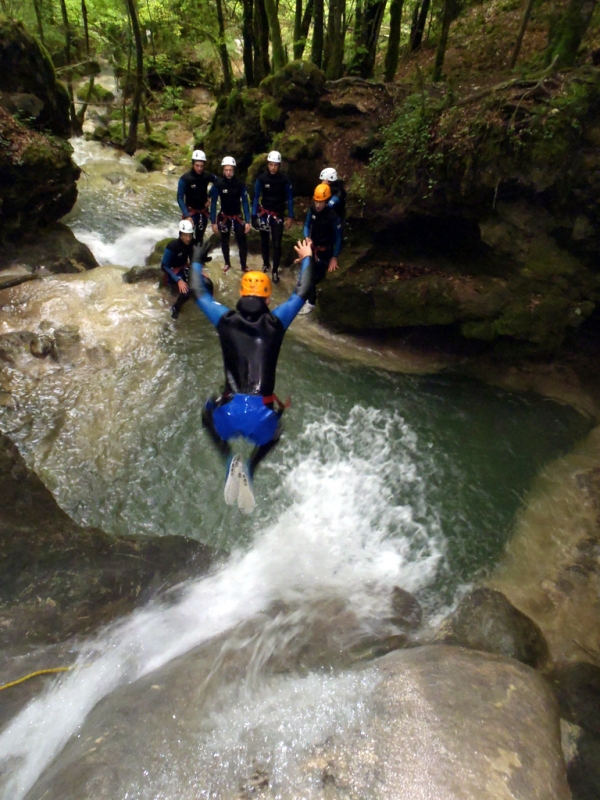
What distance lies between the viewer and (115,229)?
1129cm

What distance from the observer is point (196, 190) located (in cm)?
769

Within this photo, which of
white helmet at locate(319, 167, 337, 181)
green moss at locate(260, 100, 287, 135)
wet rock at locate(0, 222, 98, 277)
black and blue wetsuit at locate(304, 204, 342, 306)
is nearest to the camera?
black and blue wetsuit at locate(304, 204, 342, 306)

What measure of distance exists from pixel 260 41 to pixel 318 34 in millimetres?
2452

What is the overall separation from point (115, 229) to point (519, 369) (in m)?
9.97

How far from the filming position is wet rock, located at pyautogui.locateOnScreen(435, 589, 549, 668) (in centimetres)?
397

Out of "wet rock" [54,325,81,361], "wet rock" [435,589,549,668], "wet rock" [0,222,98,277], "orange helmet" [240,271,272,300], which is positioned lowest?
"wet rock" [435,589,549,668]

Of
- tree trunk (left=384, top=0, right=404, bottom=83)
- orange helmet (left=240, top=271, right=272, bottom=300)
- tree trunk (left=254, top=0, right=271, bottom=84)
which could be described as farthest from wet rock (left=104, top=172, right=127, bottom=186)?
orange helmet (left=240, top=271, right=272, bottom=300)

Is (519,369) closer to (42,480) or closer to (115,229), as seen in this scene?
(42,480)

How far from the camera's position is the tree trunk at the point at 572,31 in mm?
6200

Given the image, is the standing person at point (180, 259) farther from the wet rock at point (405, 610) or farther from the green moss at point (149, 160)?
the green moss at point (149, 160)

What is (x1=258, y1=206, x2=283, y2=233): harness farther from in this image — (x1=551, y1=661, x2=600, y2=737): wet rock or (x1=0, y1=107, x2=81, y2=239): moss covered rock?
(x1=551, y1=661, x2=600, y2=737): wet rock

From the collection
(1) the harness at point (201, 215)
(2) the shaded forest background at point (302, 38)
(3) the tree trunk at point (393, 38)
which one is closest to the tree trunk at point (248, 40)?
(2) the shaded forest background at point (302, 38)

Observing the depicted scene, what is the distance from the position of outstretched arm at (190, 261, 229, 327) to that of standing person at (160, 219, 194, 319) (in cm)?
297

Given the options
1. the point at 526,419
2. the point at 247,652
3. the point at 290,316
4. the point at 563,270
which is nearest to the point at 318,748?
the point at 247,652
